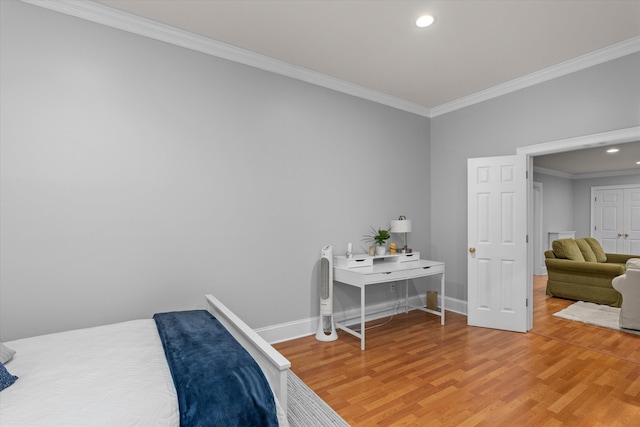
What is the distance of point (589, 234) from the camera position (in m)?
8.27

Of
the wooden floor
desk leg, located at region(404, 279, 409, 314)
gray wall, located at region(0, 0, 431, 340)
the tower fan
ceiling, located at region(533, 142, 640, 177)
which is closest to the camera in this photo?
the wooden floor

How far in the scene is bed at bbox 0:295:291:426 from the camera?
3.94 feet

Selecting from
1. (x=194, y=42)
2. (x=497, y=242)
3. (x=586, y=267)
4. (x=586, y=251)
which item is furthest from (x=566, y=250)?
(x=194, y=42)

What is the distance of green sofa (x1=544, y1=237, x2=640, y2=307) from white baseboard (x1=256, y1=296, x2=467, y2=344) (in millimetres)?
2209

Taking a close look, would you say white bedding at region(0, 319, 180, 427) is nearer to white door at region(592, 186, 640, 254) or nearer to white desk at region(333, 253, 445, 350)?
white desk at region(333, 253, 445, 350)

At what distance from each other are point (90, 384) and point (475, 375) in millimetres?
2668

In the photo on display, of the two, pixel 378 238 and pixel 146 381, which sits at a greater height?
pixel 378 238

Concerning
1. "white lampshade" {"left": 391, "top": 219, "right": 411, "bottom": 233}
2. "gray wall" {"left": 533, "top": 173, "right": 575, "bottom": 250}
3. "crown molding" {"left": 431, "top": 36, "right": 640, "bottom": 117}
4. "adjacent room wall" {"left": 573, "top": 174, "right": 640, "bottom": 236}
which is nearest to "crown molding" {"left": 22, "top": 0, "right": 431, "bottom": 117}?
"crown molding" {"left": 431, "top": 36, "right": 640, "bottom": 117}

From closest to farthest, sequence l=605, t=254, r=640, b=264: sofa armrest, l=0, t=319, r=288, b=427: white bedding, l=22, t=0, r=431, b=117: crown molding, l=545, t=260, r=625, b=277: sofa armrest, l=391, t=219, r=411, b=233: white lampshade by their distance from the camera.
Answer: l=0, t=319, r=288, b=427: white bedding → l=22, t=0, r=431, b=117: crown molding → l=391, t=219, r=411, b=233: white lampshade → l=545, t=260, r=625, b=277: sofa armrest → l=605, t=254, r=640, b=264: sofa armrest

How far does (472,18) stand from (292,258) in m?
2.71

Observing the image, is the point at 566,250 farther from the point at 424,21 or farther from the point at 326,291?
the point at 424,21

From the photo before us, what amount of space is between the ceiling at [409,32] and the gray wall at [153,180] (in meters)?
0.31

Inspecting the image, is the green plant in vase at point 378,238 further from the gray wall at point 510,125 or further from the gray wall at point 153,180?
the gray wall at point 510,125

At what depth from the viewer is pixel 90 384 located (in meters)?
1.37
